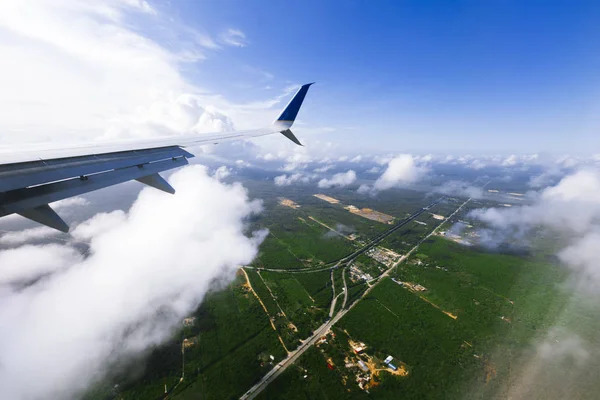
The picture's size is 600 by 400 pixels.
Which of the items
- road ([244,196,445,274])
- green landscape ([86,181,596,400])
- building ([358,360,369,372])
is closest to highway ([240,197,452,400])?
road ([244,196,445,274])

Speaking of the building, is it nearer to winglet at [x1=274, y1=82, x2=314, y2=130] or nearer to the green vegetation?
the green vegetation

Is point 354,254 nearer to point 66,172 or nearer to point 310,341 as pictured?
Result: point 310,341

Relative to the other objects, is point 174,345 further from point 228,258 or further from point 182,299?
point 228,258

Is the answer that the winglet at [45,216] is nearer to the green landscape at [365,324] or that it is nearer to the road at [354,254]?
the green landscape at [365,324]

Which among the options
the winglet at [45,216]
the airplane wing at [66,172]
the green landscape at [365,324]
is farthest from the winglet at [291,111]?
the green landscape at [365,324]

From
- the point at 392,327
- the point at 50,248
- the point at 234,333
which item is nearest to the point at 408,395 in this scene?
the point at 392,327

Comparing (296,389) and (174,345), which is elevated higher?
(296,389)
